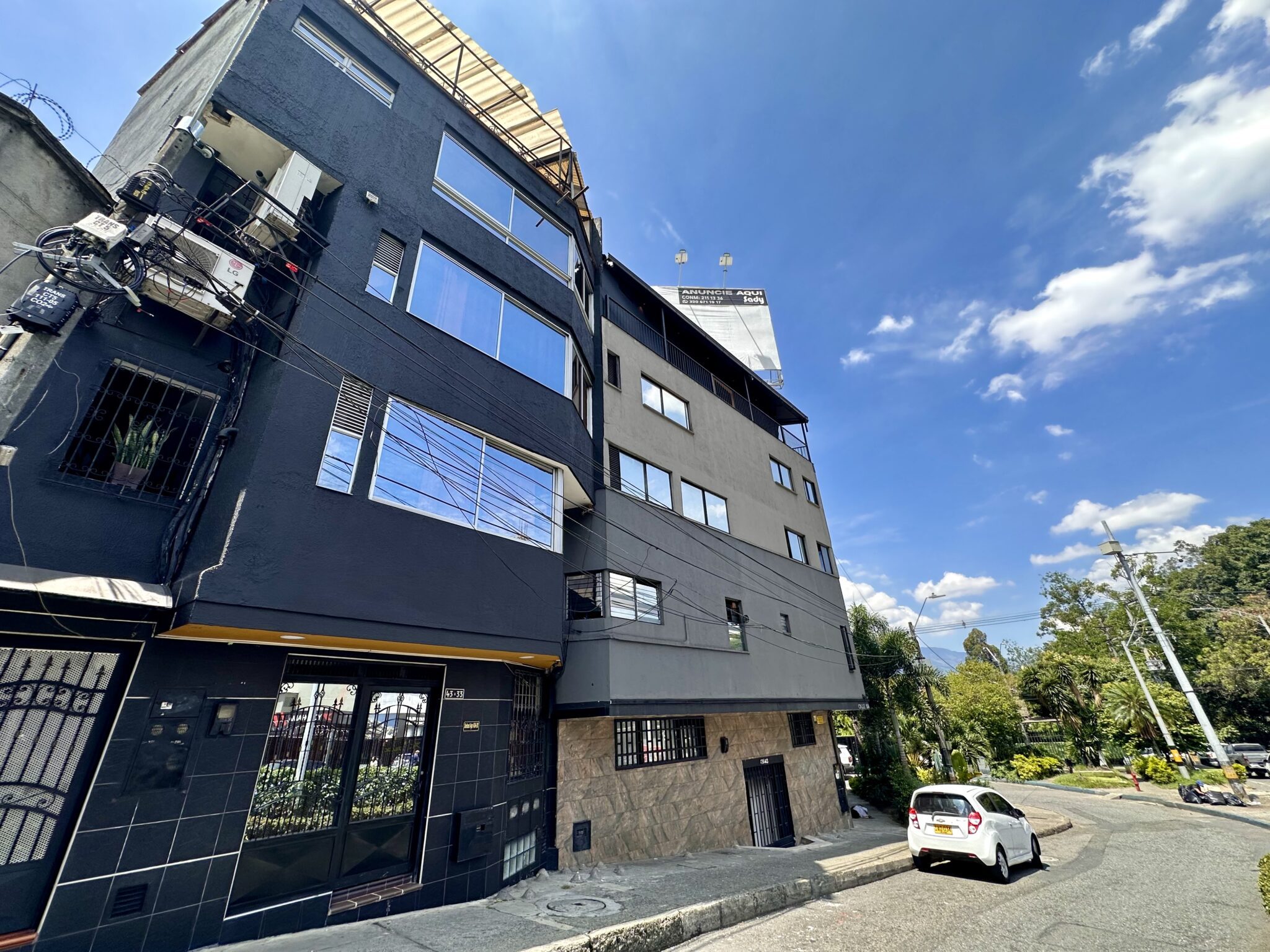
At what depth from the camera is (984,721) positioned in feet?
117

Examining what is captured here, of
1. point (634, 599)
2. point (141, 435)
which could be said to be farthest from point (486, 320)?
point (634, 599)

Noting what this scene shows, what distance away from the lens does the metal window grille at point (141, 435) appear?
5.70 metres

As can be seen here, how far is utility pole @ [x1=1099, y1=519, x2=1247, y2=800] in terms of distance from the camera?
1924 cm

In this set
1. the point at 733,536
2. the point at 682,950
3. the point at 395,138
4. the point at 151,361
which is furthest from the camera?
the point at 733,536

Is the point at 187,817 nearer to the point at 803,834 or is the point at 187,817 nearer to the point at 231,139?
the point at 231,139

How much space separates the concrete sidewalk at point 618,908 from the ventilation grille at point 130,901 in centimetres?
98

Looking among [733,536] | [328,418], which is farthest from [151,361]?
[733,536]

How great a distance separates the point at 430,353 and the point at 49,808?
20.6 feet

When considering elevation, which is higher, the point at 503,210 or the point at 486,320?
the point at 503,210

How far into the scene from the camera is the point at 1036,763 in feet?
106

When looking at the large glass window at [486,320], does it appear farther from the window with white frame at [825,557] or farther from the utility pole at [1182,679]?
the utility pole at [1182,679]

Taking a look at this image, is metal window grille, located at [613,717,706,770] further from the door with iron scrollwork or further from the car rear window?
the door with iron scrollwork

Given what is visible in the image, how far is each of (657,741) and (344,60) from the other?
1481cm

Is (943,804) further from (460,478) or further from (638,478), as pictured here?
(460,478)
